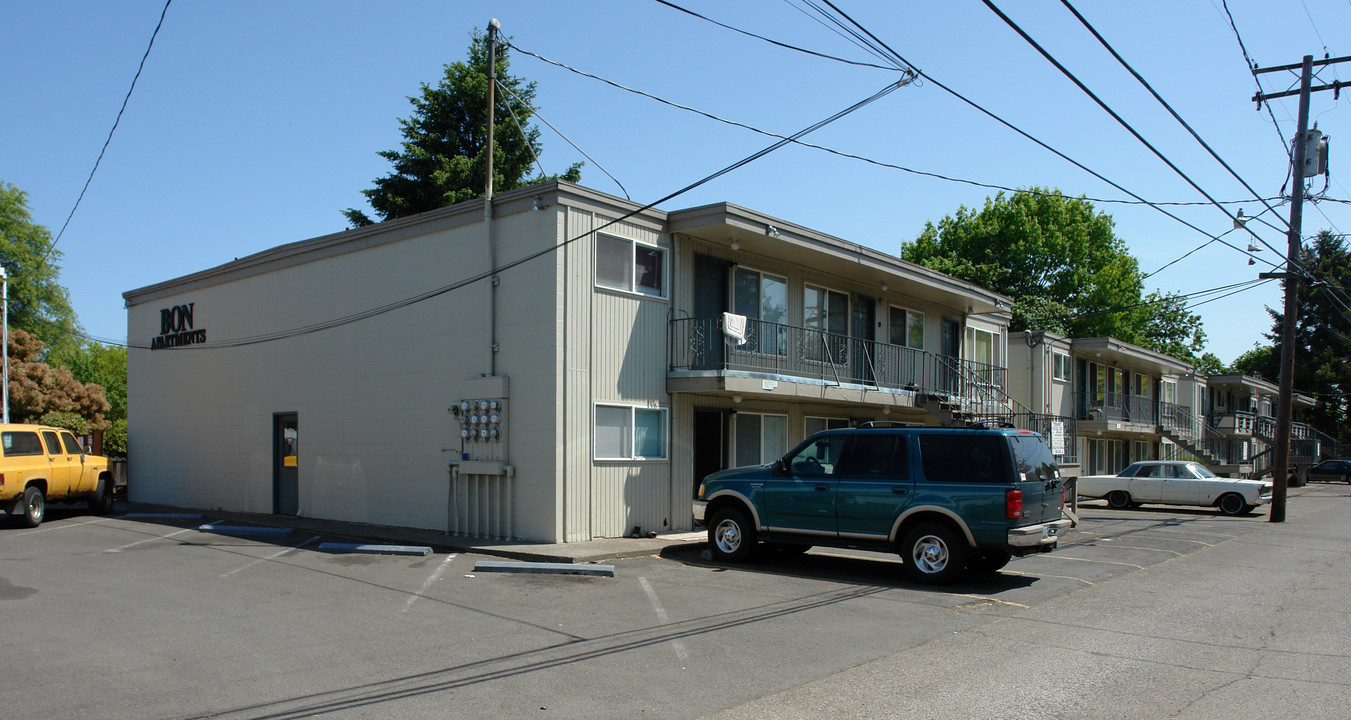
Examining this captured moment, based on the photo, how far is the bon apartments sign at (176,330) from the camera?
2198cm

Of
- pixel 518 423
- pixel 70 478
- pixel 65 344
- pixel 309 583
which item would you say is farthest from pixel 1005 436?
pixel 65 344

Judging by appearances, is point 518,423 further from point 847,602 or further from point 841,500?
point 847,602

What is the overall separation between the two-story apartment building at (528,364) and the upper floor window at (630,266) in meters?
0.04

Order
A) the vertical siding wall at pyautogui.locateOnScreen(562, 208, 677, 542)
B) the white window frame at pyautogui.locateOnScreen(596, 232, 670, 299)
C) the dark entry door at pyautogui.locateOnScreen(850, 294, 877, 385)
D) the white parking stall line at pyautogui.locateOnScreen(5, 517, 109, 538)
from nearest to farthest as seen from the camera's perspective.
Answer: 1. the vertical siding wall at pyautogui.locateOnScreen(562, 208, 677, 542)
2. the white window frame at pyautogui.locateOnScreen(596, 232, 670, 299)
3. the white parking stall line at pyautogui.locateOnScreen(5, 517, 109, 538)
4. the dark entry door at pyautogui.locateOnScreen(850, 294, 877, 385)

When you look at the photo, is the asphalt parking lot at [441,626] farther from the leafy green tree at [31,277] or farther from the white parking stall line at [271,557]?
the leafy green tree at [31,277]

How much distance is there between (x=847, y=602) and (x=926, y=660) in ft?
8.89

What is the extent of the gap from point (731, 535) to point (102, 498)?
1444 cm

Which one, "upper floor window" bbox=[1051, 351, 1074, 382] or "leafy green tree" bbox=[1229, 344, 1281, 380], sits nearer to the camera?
"upper floor window" bbox=[1051, 351, 1074, 382]

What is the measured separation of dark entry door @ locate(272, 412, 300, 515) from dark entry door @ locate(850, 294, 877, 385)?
39.1ft

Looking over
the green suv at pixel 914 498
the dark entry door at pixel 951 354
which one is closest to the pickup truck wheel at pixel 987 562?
the green suv at pixel 914 498

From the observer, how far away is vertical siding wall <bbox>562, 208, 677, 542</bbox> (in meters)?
14.6

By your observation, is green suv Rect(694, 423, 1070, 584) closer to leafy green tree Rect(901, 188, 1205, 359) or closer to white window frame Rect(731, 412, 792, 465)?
white window frame Rect(731, 412, 792, 465)

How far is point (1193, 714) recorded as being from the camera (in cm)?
604

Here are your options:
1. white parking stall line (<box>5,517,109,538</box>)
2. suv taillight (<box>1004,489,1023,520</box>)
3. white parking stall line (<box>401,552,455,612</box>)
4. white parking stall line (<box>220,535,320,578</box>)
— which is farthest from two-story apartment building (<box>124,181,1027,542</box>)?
suv taillight (<box>1004,489,1023,520</box>)
